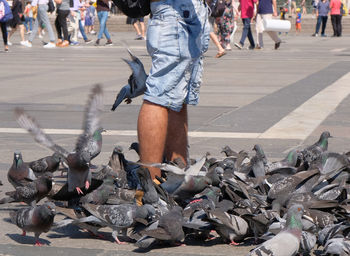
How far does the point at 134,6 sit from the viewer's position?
5.23 metres

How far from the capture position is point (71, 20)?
29.0 metres

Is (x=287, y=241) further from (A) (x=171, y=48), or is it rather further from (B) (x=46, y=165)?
(B) (x=46, y=165)

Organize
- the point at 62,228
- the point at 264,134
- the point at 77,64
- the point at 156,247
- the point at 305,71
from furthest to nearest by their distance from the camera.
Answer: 1. the point at 77,64
2. the point at 305,71
3. the point at 264,134
4. the point at 62,228
5. the point at 156,247

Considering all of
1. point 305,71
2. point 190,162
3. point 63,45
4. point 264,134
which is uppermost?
point 190,162

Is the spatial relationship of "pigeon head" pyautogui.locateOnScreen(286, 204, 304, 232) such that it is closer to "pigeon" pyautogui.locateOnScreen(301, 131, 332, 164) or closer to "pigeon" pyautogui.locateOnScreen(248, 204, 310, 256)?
"pigeon" pyautogui.locateOnScreen(248, 204, 310, 256)

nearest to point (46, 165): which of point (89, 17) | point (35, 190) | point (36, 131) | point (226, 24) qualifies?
point (35, 190)

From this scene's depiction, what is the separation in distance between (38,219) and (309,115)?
571cm

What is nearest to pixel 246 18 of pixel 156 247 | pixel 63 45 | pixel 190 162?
pixel 63 45

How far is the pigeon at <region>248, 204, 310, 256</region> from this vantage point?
3.71m

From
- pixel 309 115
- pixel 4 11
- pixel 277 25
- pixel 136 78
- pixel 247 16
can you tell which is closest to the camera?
pixel 136 78

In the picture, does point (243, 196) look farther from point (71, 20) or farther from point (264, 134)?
point (71, 20)

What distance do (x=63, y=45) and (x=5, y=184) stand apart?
825 inches

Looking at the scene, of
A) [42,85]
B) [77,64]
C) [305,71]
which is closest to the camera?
[42,85]

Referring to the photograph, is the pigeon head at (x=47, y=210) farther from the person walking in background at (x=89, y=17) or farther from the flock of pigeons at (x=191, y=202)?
the person walking in background at (x=89, y=17)
